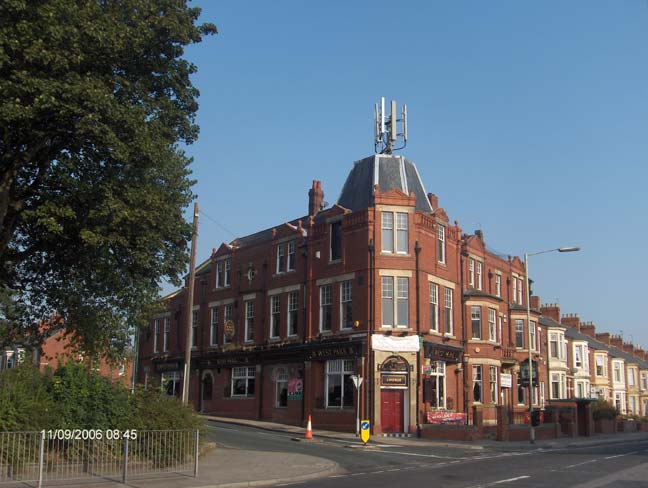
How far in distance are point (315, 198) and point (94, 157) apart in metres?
26.7

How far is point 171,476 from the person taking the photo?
1720cm

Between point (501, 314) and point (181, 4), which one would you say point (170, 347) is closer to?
point (501, 314)

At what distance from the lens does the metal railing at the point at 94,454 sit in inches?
602

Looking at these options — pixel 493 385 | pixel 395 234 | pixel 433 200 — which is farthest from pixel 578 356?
pixel 395 234

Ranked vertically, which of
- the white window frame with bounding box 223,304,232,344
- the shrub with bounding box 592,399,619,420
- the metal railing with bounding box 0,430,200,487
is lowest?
the shrub with bounding box 592,399,619,420

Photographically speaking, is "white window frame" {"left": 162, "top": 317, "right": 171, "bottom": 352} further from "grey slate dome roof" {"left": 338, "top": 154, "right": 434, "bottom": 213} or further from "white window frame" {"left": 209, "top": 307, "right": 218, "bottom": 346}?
"grey slate dome roof" {"left": 338, "top": 154, "right": 434, "bottom": 213}

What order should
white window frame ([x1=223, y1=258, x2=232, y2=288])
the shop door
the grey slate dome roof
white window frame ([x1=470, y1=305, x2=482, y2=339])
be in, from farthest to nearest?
white window frame ([x1=223, y1=258, x2=232, y2=288])
white window frame ([x1=470, y1=305, x2=482, y2=339])
the grey slate dome roof
the shop door

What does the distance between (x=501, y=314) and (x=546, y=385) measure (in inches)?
488

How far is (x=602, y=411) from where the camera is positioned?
168ft

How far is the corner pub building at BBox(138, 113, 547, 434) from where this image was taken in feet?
122

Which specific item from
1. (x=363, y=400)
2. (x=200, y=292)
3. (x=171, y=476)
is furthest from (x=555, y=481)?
(x=200, y=292)

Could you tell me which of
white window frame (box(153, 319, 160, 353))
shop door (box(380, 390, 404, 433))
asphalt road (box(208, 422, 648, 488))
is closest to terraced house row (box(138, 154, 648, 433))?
shop door (box(380, 390, 404, 433))

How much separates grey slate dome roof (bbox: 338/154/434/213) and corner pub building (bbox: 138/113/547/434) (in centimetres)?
9

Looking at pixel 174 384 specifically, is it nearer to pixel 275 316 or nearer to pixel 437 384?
pixel 275 316
